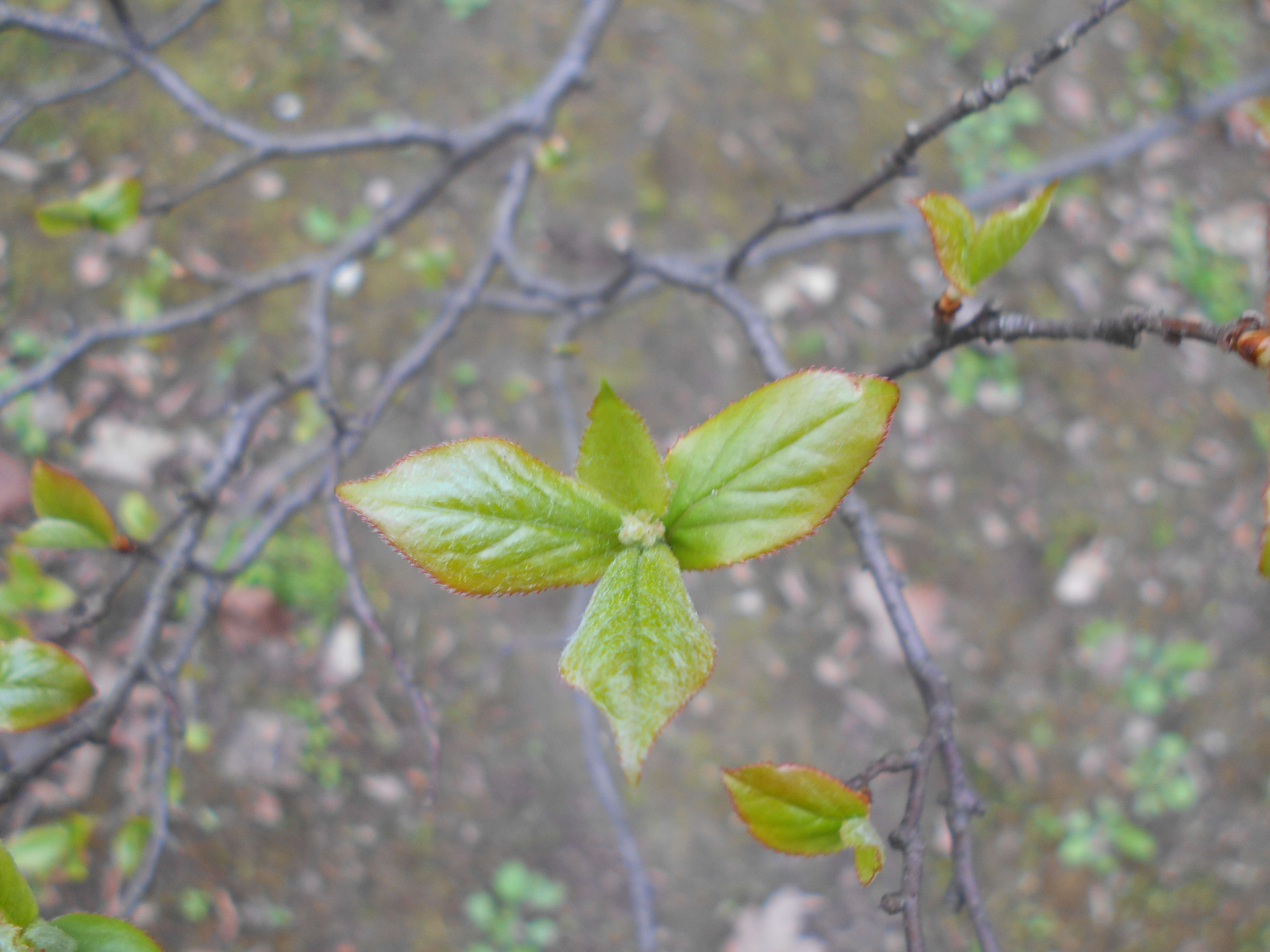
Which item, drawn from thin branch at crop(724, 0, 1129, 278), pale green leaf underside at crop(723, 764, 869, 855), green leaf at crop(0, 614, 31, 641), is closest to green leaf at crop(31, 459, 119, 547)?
green leaf at crop(0, 614, 31, 641)

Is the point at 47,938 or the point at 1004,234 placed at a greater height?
the point at 1004,234

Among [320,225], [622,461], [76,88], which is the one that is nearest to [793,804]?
[622,461]

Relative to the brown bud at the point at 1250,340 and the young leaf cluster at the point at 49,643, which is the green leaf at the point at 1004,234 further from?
the young leaf cluster at the point at 49,643

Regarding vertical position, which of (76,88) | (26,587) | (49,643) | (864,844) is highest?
(76,88)

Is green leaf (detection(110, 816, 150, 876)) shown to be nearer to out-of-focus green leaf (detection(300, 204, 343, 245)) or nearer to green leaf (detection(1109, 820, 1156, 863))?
out-of-focus green leaf (detection(300, 204, 343, 245))

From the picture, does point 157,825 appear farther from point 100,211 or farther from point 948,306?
point 948,306

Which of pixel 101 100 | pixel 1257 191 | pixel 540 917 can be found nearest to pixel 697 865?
pixel 540 917
